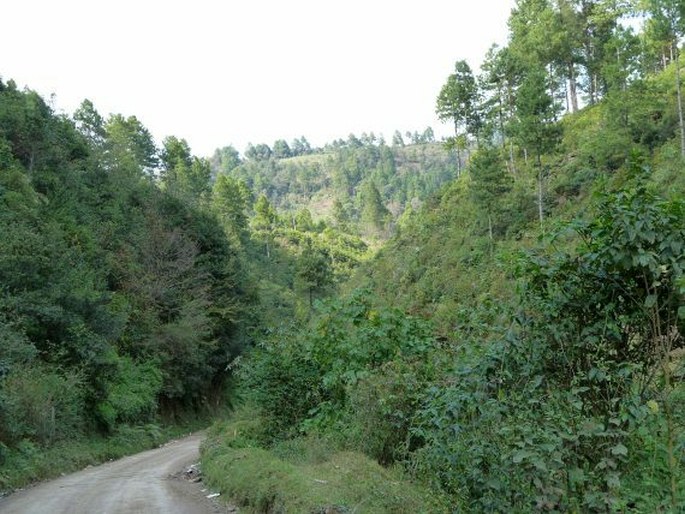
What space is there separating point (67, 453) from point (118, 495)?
31.9ft

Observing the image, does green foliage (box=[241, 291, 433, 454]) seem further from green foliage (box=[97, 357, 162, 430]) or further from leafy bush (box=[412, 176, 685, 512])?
green foliage (box=[97, 357, 162, 430])

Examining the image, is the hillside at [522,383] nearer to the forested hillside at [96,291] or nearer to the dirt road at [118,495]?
the dirt road at [118,495]

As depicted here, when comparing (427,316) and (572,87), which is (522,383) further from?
(572,87)

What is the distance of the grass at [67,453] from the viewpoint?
17562mm

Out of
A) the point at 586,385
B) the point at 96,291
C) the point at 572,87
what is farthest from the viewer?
the point at 572,87

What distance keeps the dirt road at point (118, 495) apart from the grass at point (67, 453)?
0.70 metres

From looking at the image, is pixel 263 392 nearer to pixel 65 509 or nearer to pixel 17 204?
pixel 65 509

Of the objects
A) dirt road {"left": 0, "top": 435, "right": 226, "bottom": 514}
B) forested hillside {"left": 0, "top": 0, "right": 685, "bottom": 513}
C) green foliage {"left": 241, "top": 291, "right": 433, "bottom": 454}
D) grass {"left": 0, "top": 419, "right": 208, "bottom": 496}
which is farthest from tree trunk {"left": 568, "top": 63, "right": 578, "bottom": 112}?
dirt road {"left": 0, "top": 435, "right": 226, "bottom": 514}

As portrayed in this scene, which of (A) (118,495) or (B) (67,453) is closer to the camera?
(A) (118,495)

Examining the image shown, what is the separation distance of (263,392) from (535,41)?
44899mm

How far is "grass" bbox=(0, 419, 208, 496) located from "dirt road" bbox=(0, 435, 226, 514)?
0.70m

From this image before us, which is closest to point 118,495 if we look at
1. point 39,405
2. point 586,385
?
point 39,405

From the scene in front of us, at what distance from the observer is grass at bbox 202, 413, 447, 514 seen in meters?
8.06

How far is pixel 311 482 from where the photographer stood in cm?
1002
